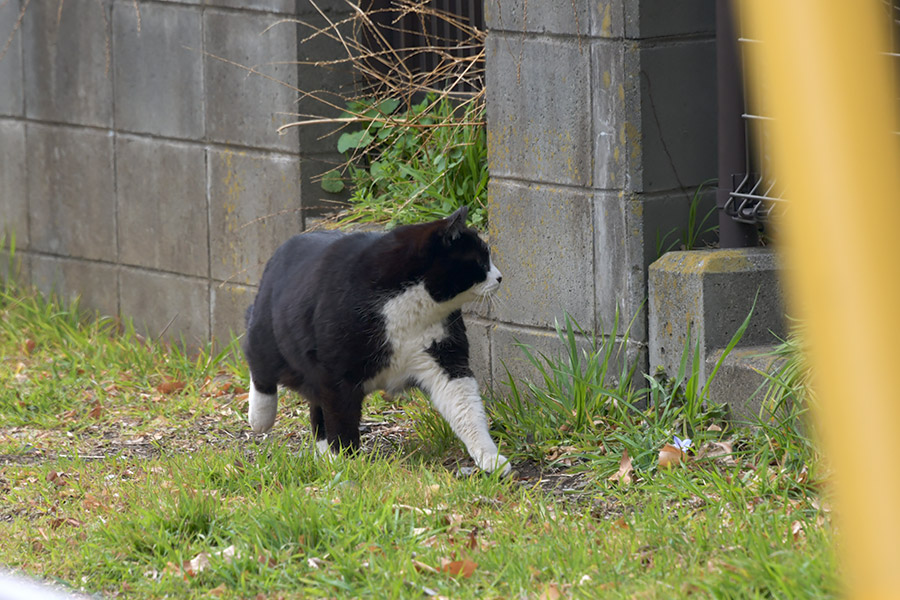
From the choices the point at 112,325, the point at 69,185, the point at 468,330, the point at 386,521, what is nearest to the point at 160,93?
the point at 69,185

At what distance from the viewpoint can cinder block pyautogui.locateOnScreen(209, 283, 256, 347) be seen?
5.75 metres

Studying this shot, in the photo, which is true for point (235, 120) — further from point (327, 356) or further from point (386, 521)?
point (386, 521)

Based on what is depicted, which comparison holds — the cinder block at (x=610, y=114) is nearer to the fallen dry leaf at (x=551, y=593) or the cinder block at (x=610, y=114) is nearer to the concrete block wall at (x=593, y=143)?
the concrete block wall at (x=593, y=143)

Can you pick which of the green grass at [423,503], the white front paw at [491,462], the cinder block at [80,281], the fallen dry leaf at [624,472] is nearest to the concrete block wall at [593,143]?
the green grass at [423,503]

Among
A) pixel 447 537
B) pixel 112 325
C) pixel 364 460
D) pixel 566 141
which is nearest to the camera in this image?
pixel 447 537

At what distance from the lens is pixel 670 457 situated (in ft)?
12.5

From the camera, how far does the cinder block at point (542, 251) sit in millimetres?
4500

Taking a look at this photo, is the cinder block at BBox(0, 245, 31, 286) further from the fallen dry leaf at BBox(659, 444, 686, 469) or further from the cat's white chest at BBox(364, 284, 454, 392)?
the fallen dry leaf at BBox(659, 444, 686, 469)

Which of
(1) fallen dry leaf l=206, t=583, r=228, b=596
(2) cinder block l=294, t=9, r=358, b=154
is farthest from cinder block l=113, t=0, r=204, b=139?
(1) fallen dry leaf l=206, t=583, r=228, b=596

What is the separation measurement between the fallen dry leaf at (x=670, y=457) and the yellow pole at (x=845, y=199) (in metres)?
3.07

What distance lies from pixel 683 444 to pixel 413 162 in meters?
2.12

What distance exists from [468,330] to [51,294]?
2.83 meters

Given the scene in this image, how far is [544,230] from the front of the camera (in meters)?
4.59

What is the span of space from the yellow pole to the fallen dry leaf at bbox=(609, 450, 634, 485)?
9.99ft
